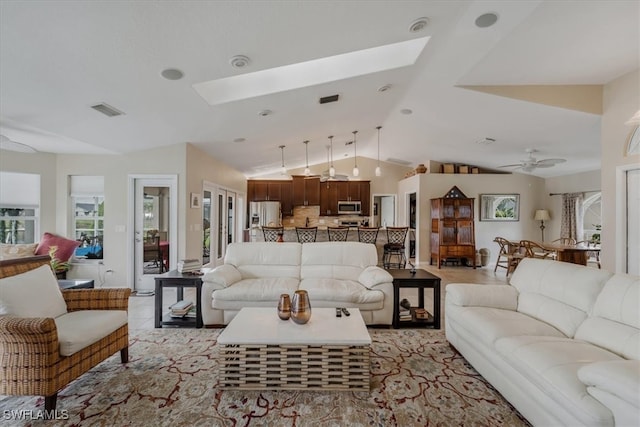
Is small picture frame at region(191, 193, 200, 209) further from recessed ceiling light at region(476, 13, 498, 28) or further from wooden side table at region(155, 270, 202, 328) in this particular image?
recessed ceiling light at region(476, 13, 498, 28)

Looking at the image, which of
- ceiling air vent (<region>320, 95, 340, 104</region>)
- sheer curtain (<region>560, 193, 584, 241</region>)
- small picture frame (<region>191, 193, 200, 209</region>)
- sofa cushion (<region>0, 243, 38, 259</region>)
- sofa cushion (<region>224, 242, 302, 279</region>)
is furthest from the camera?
sheer curtain (<region>560, 193, 584, 241</region>)

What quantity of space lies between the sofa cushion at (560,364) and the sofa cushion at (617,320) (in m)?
0.07

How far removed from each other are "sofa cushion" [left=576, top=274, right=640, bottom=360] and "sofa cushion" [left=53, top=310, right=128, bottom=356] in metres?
3.39

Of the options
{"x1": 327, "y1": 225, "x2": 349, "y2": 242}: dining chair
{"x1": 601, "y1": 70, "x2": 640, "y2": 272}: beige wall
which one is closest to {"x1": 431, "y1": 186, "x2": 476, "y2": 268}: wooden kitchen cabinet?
{"x1": 327, "y1": 225, "x2": 349, "y2": 242}: dining chair

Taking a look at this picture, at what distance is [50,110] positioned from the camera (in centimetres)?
318

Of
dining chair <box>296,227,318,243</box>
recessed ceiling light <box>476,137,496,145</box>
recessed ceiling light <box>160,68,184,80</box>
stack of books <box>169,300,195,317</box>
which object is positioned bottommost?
stack of books <box>169,300,195,317</box>

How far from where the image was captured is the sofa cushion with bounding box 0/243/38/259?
433 cm

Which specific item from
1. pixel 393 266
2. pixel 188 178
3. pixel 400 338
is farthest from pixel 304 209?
pixel 400 338

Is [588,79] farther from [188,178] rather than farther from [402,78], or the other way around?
[188,178]

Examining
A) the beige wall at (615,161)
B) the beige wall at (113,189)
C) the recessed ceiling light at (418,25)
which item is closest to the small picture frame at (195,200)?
the beige wall at (113,189)

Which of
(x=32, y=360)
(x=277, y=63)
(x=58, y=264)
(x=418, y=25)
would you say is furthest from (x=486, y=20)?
(x=58, y=264)

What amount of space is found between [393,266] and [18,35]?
21.2 ft

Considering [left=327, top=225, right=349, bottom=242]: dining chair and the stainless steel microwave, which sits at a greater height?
the stainless steel microwave

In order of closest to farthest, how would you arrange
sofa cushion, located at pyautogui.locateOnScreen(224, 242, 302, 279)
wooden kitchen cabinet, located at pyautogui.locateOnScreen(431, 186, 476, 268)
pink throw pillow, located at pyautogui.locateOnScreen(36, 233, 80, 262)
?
sofa cushion, located at pyautogui.locateOnScreen(224, 242, 302, 279)
pink throw pillow, located at pyautogui.locateOnScreen(36, 233, 80, 262)
wooden kitchen cabinet, located at pyautogui.locateOnScreen(431, 186, 476, 268)
